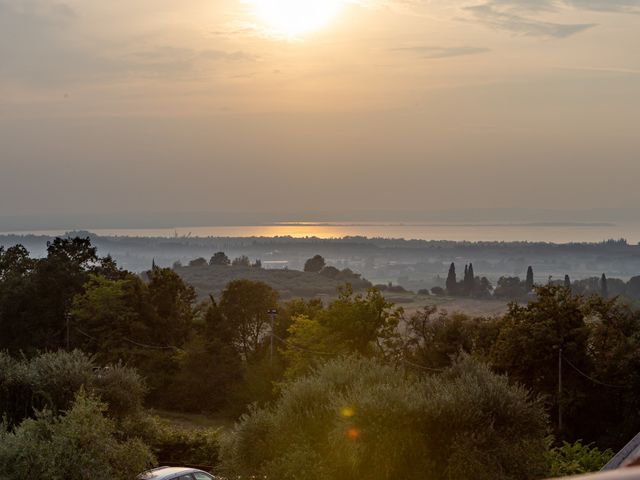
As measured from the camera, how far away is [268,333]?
63.2 metres

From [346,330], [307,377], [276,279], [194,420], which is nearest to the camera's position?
[307,377]

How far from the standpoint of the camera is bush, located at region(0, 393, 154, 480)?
2469cm

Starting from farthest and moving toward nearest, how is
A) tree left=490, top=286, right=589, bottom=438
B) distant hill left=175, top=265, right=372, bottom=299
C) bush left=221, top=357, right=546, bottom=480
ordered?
distant hill left=175, top=265, right=372, bottom=299 → tree left=490, top=286, right=589, bottom=438 → bush left=221, top=357, right=546, bottom=480

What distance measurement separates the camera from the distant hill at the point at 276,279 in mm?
164375

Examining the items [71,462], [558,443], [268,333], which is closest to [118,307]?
[268,333]

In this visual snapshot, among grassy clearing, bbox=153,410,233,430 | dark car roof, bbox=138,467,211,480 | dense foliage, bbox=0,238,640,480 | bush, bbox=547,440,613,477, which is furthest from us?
grassy clearing, bbox=153,410,233,430

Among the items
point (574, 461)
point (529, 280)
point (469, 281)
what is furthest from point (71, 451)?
point (469, 281)

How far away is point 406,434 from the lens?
23891 millimetres

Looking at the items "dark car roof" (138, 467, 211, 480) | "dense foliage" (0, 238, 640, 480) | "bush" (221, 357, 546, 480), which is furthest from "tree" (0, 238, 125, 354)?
"bush" (221, 357, 546, 480)

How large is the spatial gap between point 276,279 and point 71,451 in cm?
15121

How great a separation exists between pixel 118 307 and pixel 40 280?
27.0 ft

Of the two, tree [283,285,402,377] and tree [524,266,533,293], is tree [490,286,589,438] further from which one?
tree [524,266,533,293]

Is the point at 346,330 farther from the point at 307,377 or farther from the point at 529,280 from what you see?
the point at 529,280

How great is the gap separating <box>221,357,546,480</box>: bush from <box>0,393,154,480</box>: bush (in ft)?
11.7
